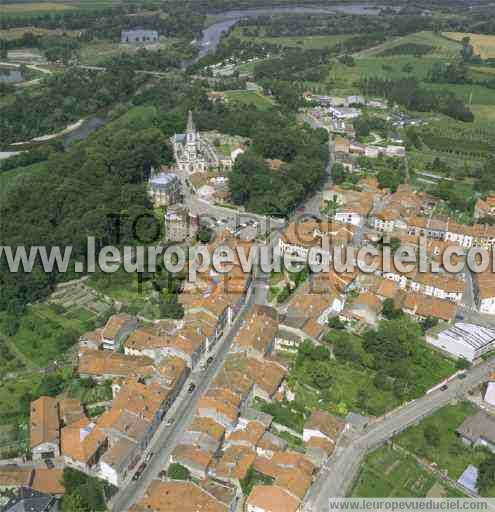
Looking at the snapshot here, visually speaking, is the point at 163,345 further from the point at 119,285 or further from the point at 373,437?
the point at 373,437

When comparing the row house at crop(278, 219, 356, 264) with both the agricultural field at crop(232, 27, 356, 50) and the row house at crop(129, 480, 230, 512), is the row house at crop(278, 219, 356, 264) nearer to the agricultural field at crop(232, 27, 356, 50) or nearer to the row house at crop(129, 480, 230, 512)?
the row house at crop(129, 480, 230, 512)

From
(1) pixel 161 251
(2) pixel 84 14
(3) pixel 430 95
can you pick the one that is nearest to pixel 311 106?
(3) pixel 430 95

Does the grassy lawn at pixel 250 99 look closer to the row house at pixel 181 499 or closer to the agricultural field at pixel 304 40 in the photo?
the agricultural field at pixel 304 40

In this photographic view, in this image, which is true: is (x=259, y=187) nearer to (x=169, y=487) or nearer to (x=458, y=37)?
(x=169, y=487)

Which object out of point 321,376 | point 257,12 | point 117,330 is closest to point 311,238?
point 321,376

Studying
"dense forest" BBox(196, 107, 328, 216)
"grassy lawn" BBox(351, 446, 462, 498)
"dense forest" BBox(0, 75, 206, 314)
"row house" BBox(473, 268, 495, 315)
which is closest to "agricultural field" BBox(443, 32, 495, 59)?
"dense forest" BBox(196, 107, 328, 216)

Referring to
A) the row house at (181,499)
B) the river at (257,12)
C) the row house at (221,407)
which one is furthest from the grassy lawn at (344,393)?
the river at (257,12)
